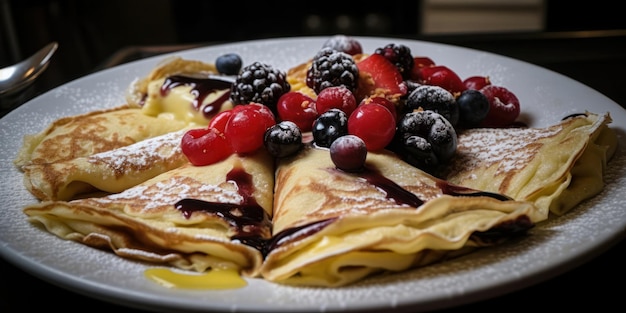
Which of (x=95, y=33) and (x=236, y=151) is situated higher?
(x=236, y=151)

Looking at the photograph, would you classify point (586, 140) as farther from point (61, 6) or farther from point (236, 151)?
point (61, 6)

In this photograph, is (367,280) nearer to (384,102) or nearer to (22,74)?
(384,102)

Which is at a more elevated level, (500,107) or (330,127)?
(330,127)

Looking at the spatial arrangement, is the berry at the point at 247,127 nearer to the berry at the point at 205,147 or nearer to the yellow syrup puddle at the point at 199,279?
the berry at the point at 205,147

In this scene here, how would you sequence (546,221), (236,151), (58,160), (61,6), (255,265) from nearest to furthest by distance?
(255,265)
(546,221)
(236,151)
(58,160)
(61,6)

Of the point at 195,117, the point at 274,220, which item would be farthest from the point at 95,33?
the point at 274,220

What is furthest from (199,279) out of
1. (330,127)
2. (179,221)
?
(330,127)

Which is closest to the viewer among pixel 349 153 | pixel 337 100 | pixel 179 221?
pixel 179 221
